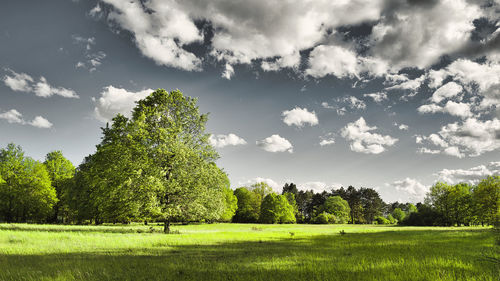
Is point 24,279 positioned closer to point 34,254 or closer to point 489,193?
point 34,254

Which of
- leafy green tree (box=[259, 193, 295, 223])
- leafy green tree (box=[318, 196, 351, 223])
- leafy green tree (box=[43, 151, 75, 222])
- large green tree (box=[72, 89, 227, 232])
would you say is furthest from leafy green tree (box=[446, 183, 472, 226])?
leafy green tree (box=[43, 151, 75, 222])

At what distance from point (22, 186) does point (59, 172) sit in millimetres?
7944

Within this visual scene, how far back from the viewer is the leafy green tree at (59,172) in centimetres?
5634

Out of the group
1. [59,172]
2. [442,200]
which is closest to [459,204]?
[442,200]

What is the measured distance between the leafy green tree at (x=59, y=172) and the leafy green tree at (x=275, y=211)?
177 ft

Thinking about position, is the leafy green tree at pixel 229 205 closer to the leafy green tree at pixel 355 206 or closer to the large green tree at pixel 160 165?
the large green tree at pixel 160 165

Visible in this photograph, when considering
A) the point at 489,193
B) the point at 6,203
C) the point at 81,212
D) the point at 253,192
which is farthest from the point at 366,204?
the point at 6,203

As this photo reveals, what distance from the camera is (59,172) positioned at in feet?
191

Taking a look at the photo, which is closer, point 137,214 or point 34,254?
point 34,254

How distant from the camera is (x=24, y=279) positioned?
6.48 meters

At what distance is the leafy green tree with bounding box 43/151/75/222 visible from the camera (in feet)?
185

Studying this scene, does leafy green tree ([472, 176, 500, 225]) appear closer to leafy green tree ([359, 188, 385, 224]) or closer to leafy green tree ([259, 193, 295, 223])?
leafy green tree ([259, 193, 295, 223])

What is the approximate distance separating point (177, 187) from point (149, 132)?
630 cm

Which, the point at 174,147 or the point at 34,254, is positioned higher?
the point at 174,147
